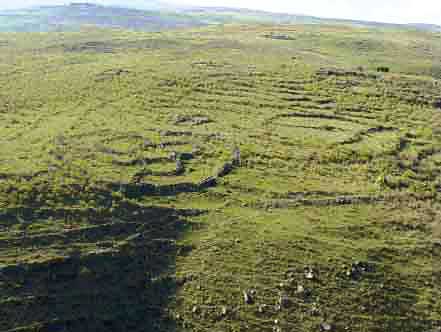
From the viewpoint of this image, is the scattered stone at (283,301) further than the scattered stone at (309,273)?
No

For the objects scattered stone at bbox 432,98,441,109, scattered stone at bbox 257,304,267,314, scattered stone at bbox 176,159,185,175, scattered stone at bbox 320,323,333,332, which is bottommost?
scattered stone at bbox 320,323,333,332

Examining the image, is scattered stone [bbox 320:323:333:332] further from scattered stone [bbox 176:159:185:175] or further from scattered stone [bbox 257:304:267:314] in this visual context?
scattered stone [bbox 176:159:185:175]

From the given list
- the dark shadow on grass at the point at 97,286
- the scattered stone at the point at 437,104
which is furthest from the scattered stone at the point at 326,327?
the scattered stone at the point at 437,104

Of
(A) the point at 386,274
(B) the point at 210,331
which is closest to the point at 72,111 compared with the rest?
(B) the point at 210,331

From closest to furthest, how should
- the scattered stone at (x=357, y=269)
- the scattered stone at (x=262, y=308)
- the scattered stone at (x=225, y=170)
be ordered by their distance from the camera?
the scattered stone at (x=262, y=308)
the scattered stone at (x=357, y=269)
the scattered stone at (x=225, y=170)

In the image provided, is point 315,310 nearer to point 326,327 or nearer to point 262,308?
point 326,327

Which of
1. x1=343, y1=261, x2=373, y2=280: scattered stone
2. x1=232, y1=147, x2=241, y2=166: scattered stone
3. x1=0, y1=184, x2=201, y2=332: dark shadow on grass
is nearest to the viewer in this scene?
x1=0, y1=184, x2=201, y2=332: dark shadow on grass

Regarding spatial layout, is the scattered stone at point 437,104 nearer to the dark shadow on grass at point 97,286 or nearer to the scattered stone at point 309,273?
the scattered stone at point 309,273

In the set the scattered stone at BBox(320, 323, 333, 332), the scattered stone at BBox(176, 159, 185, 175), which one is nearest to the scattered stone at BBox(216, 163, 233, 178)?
the scattered stone at BBox(176, 159, 185, 175)

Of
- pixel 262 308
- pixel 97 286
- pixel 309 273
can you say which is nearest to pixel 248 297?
pixel 262 308
